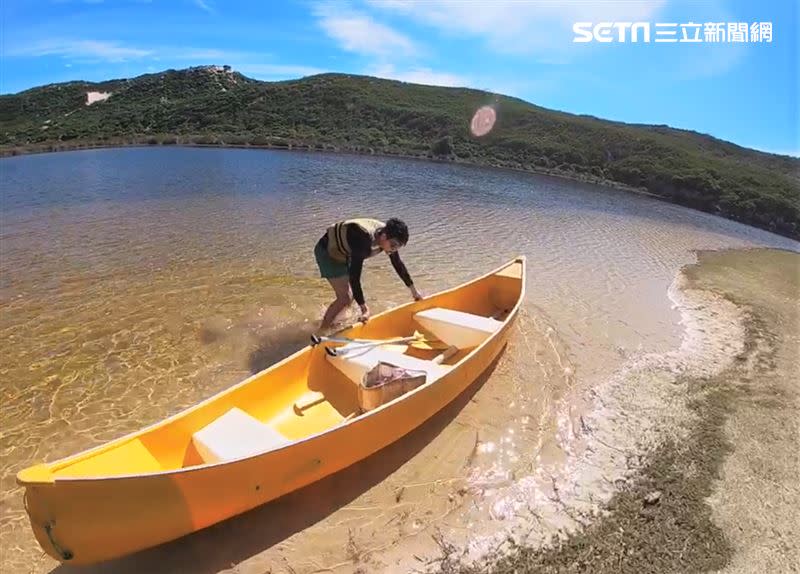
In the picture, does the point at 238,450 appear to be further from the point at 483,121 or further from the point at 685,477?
the point at 483,121

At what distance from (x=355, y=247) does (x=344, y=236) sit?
28cm

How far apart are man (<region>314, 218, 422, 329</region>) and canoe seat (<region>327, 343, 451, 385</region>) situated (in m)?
0.61

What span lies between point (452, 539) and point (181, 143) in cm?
6196

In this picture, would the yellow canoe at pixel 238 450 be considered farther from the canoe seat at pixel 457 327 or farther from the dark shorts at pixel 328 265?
the dark shorts at pixel 328 265

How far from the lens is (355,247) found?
5895 mm

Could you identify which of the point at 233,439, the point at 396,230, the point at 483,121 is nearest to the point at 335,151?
the point at 483,121

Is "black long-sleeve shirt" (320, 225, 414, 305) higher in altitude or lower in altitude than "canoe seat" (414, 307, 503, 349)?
higher

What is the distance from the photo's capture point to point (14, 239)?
1346 cm

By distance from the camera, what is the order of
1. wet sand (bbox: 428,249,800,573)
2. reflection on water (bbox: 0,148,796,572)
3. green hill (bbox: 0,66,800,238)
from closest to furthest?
wet sand (bbox: 428,249,800,573), reflection on water (bbox: 0,148,796,572), green hill (bbox: 0,66,800,238)

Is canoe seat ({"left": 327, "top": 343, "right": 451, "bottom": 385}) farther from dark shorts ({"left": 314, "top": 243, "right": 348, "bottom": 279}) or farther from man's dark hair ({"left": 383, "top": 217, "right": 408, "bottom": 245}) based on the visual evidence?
man's dark hair ({"left": 383, "top": 217, "right": 408, "bottom": 245})

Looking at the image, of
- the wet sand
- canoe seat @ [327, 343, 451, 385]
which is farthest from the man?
the wet sand

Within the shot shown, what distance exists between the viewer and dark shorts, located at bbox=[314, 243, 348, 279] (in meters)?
6.51

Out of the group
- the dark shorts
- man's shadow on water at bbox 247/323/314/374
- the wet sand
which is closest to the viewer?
the wet sand

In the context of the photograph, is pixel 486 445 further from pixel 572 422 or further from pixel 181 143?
pixel 181 143
